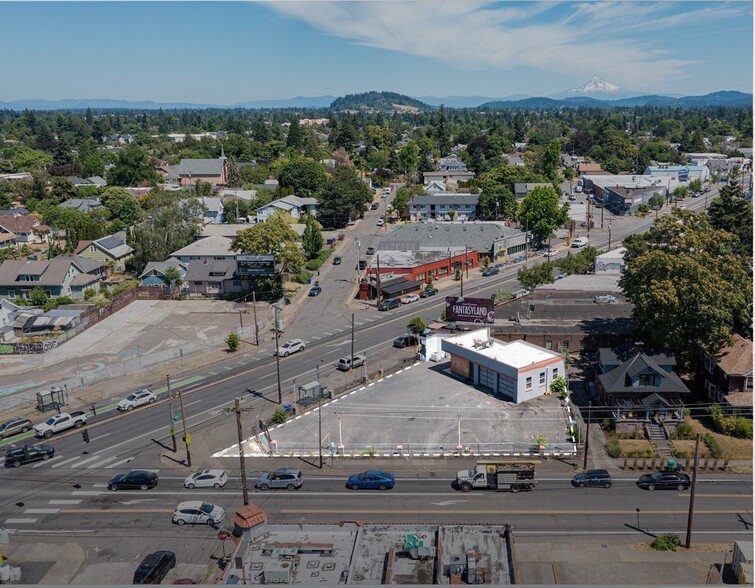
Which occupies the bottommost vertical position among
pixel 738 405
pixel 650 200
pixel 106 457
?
pixel 106 457

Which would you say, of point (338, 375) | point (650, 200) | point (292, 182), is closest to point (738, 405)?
point (338, 375)

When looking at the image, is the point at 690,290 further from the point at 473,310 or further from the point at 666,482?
the point at 473,310

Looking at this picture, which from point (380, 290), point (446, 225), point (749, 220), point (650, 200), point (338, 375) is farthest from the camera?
point (650, 200)

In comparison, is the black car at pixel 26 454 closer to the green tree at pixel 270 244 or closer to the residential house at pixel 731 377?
the green tree at pixel 270 244

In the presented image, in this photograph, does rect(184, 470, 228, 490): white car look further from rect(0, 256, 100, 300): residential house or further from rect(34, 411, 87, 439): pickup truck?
rect(0, 256, 100, 300): residential house

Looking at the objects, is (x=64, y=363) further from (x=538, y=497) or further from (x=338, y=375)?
(x=538, y=497)

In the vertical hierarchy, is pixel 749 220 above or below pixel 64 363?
above
